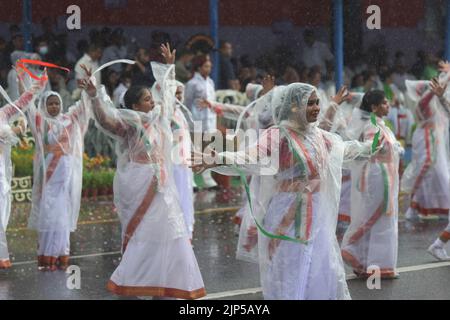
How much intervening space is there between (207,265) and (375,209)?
1.67 m

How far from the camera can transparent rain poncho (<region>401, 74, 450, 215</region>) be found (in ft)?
45.7

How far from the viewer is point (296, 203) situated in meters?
→ 7.89

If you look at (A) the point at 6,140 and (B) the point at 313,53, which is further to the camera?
(B) the point at 313,53

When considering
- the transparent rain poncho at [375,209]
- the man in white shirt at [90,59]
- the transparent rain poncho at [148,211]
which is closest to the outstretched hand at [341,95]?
the transparent rain poncho at [375,209]

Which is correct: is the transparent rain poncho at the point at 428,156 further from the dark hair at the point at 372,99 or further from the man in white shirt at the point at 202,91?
the dark hair at the point at 372,99

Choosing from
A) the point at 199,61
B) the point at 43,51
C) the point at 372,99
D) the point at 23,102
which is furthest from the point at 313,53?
the point at 23,102

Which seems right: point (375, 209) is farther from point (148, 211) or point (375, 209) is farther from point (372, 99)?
point (148, 211)

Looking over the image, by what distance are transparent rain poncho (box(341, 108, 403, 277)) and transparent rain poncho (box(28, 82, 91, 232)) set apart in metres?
Answer: 2.69

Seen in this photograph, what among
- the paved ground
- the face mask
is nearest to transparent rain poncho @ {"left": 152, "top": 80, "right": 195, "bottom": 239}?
the paved ground

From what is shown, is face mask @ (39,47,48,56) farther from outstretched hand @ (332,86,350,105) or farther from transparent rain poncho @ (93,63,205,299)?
outstretched hand @ (332,86,350,105)

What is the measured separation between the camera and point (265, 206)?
315 inches
